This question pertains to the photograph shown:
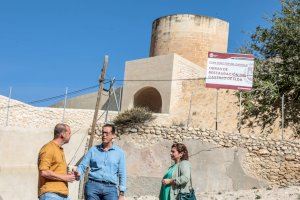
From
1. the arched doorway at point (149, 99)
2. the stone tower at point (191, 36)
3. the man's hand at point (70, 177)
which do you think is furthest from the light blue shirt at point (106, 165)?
the stone tower at point (191, 36)

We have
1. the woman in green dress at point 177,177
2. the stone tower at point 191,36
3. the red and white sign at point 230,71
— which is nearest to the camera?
the woman in green dress at point 177,177

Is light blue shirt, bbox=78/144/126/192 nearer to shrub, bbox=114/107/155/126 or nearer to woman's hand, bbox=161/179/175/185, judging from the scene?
woman's hand, bbox=161/179/175/185

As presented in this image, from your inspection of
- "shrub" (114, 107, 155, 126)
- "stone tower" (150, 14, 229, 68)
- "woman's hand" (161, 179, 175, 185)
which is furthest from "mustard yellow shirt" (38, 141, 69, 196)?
"stone tower" (150, 14, 229, 68)

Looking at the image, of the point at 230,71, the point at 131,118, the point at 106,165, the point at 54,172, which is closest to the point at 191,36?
the point at 230,71

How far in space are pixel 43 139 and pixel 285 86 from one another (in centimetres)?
856

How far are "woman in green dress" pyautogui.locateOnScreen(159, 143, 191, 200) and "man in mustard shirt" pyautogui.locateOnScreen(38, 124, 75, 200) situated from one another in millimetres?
1172

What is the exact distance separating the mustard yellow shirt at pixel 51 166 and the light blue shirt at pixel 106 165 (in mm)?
546

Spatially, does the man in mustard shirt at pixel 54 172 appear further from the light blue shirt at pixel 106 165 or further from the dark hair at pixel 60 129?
the light blue shirt at pixel 106 165

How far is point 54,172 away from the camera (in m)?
5.36

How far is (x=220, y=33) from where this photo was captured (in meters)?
30.5

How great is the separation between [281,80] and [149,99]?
11683 millimetres

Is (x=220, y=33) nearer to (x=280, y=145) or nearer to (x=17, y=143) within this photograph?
(x=280, y=145)

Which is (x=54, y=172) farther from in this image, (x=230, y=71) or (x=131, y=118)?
(x=230, y=71)

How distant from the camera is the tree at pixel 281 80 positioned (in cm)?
1812
